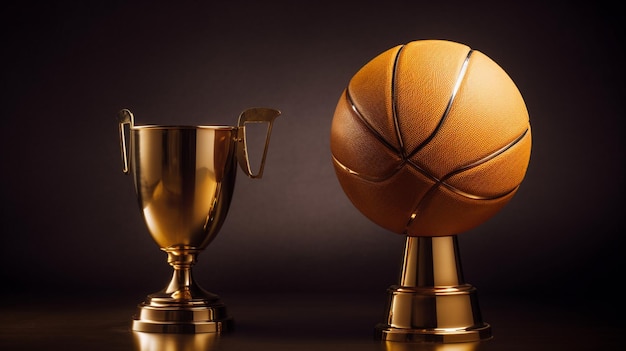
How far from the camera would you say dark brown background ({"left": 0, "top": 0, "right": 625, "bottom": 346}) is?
15.8 ft

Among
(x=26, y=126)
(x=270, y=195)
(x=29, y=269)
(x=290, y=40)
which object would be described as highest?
(x=290, y=40)

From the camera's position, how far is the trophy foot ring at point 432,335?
3.36 metres

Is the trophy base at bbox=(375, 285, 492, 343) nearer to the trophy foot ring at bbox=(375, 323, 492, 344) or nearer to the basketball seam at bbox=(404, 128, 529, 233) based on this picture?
the trophy foot ring at bbox=(375, 323, 492, 344)

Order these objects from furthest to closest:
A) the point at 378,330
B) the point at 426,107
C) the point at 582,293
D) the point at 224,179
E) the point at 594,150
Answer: the point at 594,150 < the point at 582,293 < the point at 224,179 < the point at 378,330 < the point at 426,107

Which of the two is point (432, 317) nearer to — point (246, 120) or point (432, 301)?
point (432, 301)

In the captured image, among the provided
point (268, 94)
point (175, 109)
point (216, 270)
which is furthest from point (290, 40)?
point (216, 270)

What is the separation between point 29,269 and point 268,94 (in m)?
1.25

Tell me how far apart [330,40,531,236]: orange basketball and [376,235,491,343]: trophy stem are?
0.08 meters

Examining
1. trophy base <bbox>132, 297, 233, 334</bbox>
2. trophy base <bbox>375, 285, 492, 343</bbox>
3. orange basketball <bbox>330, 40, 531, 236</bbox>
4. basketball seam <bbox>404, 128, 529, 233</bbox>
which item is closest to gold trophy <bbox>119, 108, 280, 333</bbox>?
trophy base <bbox>132, 297, 233, 334</bbox>

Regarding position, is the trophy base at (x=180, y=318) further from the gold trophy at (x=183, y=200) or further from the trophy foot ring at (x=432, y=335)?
the trophy foot ring at (x=432, y=335)

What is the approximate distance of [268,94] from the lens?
16.3 feet

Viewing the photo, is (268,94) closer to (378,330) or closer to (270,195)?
(270,195)

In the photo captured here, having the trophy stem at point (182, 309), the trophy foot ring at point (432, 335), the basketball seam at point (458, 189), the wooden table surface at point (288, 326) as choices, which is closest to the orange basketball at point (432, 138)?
the basketball seam at point (458, 189)

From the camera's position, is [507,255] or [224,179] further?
[507,255]
